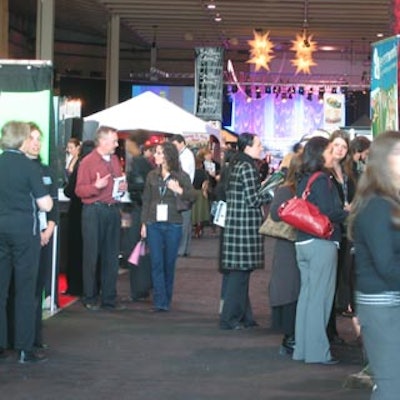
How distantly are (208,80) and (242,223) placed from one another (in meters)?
16.1

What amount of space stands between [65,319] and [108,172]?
1.50 metres

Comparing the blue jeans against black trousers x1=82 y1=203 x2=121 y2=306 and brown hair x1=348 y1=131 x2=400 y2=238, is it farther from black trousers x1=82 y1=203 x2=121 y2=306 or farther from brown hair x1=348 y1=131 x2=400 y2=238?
brown hair x1=348 y1=131 x2=400 y2=238

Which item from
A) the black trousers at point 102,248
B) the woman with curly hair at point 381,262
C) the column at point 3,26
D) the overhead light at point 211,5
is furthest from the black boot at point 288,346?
the column at point 3,26

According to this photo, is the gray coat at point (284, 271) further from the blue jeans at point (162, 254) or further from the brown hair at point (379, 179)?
the brown hair at point (379, 179)

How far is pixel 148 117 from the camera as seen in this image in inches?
514

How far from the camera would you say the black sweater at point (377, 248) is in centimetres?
382

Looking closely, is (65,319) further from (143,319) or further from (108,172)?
(108,172)

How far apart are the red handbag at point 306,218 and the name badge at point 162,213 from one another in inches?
102

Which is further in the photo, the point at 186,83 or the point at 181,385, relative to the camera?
the point at 186,83

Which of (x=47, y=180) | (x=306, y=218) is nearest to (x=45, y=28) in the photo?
(x=47, y=180)

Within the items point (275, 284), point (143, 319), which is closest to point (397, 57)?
point (275, 284)

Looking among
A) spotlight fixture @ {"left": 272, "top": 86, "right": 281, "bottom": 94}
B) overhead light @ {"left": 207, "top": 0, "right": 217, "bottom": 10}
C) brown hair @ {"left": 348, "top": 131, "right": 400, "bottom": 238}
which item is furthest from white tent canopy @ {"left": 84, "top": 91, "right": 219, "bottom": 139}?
spotlight fixture @ {"left": 272, "top": 86, "right": 281, "bottom": 94}

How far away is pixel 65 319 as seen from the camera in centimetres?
852

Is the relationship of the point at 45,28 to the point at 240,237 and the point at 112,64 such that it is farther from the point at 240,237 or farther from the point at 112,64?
the point at 240,237
